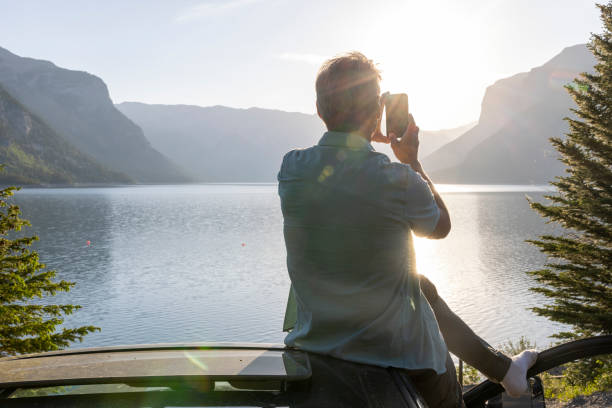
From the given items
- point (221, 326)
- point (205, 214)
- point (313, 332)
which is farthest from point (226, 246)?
point (313, 332)

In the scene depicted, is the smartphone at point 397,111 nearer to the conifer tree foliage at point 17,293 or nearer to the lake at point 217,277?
the conifer tree foliage at point 17,293

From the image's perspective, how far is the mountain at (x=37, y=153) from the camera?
523 feet

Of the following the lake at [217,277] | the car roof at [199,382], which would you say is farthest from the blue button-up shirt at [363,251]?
the lake at [217,277]

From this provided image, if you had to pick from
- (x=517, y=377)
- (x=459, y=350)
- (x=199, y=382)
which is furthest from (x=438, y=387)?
(x=199, y=382)

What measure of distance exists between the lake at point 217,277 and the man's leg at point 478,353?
10.9 meters

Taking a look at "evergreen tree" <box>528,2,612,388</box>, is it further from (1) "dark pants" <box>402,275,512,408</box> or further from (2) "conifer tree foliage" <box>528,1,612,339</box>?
(1) "dark pants" <box>402,275,512,408</box>

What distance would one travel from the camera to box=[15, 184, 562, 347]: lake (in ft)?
71.9

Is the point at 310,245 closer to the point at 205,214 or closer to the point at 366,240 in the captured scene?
the point at 366,240

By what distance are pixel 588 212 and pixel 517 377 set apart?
31.9 feet

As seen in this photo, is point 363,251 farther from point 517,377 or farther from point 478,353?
point 517,377

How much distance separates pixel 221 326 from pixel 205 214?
2365 inches

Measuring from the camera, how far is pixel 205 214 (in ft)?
264

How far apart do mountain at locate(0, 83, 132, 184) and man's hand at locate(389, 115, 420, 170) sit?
17146cm

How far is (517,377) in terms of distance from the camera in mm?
2203
